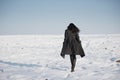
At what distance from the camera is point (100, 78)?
5797mm

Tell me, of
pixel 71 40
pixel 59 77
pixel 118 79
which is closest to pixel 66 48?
pixel 71 40

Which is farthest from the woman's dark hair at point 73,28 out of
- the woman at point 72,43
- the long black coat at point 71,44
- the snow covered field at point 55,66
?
the snow covered field at point 55,66

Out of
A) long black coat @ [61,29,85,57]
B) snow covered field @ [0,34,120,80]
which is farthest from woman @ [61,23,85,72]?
snow covered field @ [0,34,120,80]

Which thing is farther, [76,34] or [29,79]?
[76,34]

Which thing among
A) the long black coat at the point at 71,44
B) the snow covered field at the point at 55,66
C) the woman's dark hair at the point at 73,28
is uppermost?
the woman's dark hair at the point at 73,28

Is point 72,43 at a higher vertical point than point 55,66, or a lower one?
higher

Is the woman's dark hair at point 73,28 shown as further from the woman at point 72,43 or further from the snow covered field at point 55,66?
the snow covered field at point 55,66

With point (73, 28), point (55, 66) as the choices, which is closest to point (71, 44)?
point (73, 28)

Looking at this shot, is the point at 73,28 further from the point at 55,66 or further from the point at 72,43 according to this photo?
the point at 55,66

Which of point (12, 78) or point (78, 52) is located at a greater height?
point (78, 52)

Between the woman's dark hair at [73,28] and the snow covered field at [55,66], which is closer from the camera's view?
the snow covered field at [55,66]

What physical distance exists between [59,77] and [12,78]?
1.57m

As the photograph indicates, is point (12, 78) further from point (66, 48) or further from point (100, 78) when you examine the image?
point (100, 78)

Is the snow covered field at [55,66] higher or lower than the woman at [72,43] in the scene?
lower
